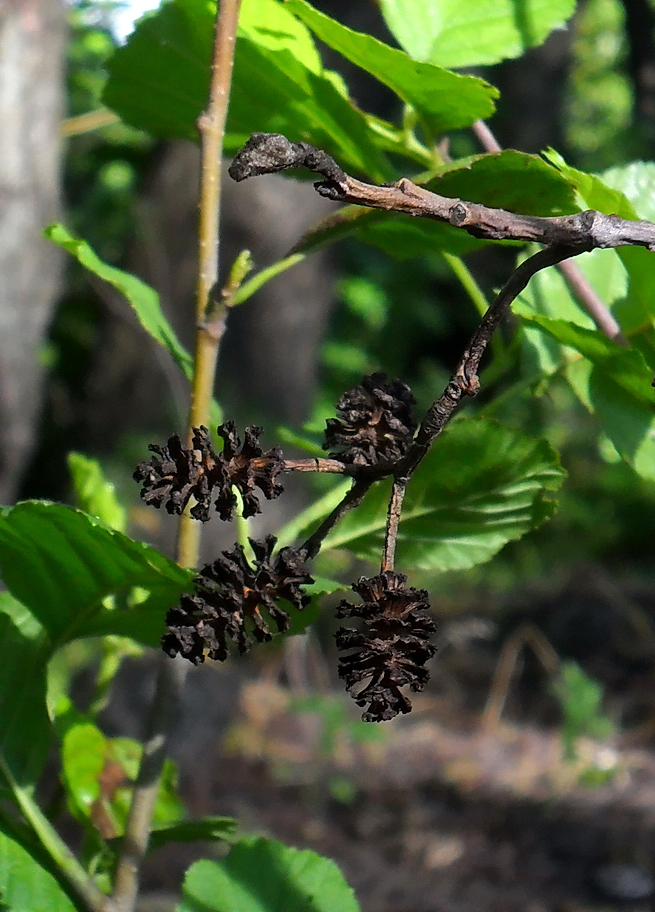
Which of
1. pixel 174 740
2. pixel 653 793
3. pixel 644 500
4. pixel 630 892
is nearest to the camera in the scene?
pixel 630 892

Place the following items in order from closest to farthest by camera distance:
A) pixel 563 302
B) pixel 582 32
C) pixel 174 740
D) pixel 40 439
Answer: pixel 563 302, pixel 174 740, pixel 40 439, pixel 582 32

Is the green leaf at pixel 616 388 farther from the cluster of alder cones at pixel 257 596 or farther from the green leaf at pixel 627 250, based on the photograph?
the cluster of alder cones at pixel 257 596

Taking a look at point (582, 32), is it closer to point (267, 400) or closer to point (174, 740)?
point (267, 400)

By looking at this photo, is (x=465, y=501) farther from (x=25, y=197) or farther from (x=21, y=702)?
(x=25, y=197)

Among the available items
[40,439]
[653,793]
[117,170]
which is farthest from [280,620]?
[117,170]

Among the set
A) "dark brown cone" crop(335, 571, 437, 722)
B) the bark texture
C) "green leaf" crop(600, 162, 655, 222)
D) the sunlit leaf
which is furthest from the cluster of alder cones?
the bark texture

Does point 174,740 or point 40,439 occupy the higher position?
point 40,439

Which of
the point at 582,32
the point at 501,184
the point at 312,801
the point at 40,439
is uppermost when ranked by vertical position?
the point at 582,32
